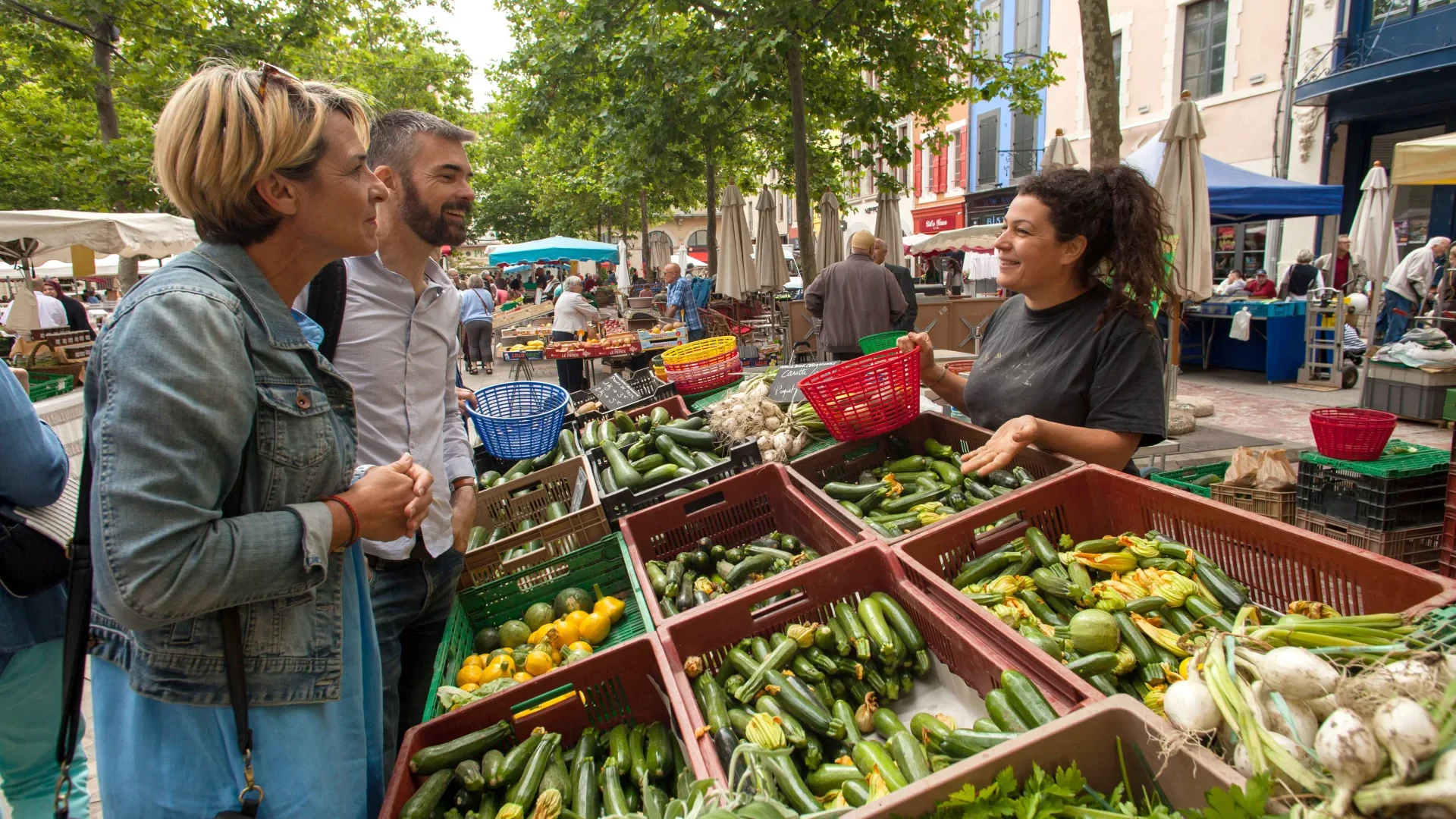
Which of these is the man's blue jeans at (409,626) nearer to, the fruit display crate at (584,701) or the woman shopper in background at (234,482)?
the fruit display crate at (584,701)

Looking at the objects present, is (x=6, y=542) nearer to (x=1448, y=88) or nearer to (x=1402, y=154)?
(x=1402, y=154)

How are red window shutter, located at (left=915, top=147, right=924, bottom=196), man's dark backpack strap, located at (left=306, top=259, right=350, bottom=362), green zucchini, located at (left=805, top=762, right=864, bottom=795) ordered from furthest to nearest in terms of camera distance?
red window shutter, located at (left=915, top=147, right=924, bottom=196) < man's dark backpack strap, located at (left=306, top=259, right=350, bottom=362) < green zucchini, located at (left=805, top=762, right=864, bottom=795)

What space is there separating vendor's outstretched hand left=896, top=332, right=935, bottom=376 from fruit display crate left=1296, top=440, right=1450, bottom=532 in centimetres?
286

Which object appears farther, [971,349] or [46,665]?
[971,349]

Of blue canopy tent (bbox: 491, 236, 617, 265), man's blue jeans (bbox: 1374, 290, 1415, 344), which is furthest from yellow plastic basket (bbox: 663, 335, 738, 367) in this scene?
blue canopy tent (bbox: 491, 236, 617, 265)

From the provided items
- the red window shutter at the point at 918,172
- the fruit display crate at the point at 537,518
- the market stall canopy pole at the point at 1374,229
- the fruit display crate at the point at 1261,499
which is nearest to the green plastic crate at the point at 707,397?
the fruit display crate at the point at 537,518

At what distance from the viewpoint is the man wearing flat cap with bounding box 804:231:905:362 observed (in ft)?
26.7

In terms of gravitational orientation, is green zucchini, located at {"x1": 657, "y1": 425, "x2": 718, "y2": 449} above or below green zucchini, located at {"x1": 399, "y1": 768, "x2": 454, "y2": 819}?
above

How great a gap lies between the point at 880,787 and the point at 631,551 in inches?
57.9

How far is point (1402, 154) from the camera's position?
20.3 feet

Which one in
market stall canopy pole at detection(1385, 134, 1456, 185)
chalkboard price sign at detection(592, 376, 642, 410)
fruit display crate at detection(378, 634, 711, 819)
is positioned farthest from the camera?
market stall canopy pole at detection(1385, 134, 1456, 185)

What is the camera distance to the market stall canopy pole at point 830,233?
492 inches

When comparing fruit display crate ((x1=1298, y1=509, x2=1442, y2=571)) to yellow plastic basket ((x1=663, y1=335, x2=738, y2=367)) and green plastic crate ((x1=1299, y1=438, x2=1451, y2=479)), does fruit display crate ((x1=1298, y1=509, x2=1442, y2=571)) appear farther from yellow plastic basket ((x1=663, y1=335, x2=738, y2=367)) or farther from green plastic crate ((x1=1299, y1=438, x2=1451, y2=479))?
yellow plastic basket ((x1=663, y1=335, x2=738, y2=367))

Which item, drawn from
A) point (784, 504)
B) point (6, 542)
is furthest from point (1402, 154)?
point (6, 542)
